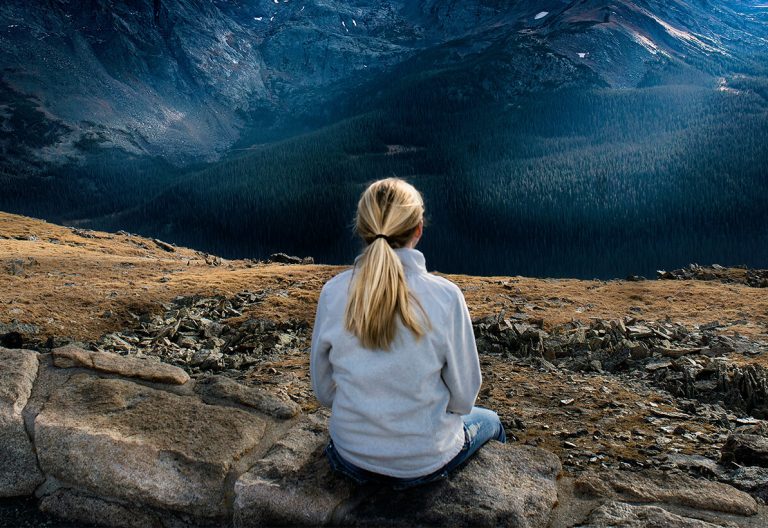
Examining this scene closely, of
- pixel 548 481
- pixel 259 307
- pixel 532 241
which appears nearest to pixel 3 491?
pixel 548 481

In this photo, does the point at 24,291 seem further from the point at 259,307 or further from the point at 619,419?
the point at 619,419

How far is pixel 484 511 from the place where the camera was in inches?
178

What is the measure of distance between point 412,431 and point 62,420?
11.9 feet

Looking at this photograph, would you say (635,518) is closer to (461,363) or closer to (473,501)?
(473,501)

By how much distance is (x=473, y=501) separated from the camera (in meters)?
4.58

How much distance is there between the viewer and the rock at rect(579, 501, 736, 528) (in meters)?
4.45

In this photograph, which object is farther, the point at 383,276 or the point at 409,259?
the point at 409,259

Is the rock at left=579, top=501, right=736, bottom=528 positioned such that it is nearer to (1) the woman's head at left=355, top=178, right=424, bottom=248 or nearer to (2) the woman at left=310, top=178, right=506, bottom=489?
(2) the woman at left=310, top=178, right=506, bottom=489

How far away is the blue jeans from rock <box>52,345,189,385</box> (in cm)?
263

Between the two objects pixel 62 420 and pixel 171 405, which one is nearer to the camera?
pixel 62 420

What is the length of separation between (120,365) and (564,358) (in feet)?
36.3

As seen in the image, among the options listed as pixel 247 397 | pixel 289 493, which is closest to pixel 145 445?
pixel 247 397

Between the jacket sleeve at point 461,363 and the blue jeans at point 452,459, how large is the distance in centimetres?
57

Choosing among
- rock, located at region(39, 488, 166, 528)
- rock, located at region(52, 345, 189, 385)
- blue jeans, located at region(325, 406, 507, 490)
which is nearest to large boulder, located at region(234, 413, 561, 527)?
blue jeans, located at region(325, 406, 507, 490)
